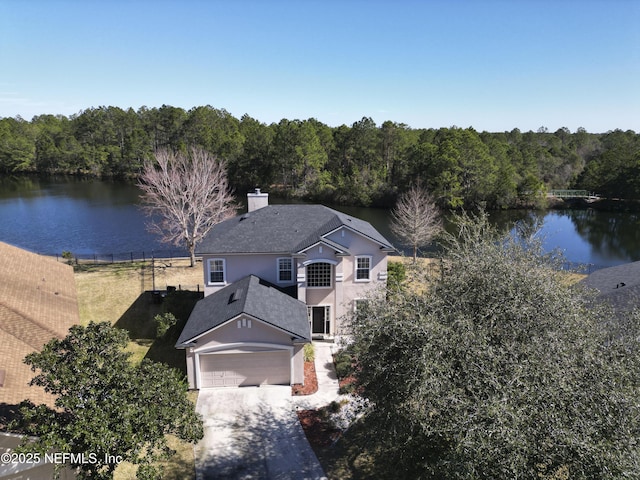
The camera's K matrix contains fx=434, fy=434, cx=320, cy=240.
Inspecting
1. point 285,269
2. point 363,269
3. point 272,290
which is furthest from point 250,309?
point 363,269

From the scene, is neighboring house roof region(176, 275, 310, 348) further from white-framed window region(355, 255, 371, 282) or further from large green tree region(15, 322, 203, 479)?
large green tree region(15, 322, 203, 479)

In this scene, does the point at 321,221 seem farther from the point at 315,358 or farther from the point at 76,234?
the point at 76,234

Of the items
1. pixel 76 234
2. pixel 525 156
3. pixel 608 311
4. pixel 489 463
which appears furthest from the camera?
pixel 525 156

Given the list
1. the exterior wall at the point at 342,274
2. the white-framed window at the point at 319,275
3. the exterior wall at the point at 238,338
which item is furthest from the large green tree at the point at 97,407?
the white-framed window at the point at 319,275

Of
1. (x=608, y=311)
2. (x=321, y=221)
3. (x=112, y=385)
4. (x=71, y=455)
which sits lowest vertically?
(x=71, y=455)

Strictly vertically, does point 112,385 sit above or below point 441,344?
below

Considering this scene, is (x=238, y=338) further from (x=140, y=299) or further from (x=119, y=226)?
(x=119, y=226)

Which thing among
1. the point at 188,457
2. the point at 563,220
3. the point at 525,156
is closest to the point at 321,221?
the point at 188,457
